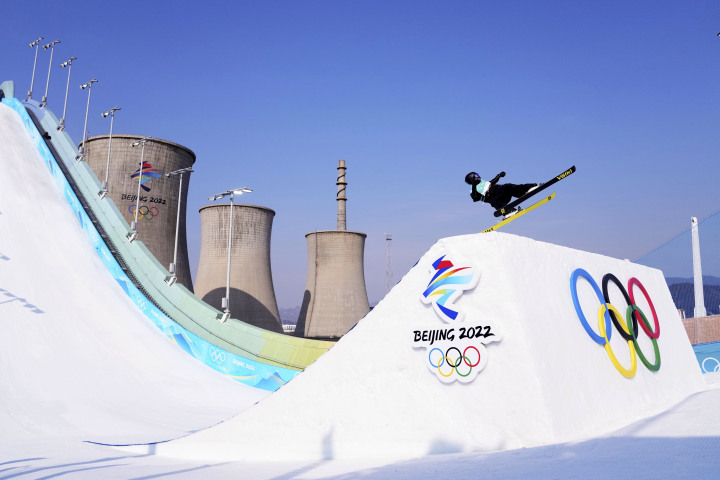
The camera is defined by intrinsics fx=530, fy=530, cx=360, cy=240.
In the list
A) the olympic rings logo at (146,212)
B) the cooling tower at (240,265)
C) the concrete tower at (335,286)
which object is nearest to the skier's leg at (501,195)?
the cooling tower at (240,265)

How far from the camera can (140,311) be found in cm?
1802

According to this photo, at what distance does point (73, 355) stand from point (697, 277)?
612 inches

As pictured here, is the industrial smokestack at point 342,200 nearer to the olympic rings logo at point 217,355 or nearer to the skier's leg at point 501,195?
the olympic rings logo at point 217,355

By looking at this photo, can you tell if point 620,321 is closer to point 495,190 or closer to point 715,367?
point 495,190

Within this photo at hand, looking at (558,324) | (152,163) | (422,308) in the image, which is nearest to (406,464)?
(422,308)

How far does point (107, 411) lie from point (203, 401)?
2.29 m

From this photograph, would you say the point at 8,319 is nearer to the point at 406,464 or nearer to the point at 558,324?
the point at 406,464

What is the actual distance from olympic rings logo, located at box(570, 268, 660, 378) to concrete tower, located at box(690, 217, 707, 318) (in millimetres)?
4121

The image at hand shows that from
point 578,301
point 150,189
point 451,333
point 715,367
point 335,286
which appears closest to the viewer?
point 451,333

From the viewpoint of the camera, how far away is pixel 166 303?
19.0 metres

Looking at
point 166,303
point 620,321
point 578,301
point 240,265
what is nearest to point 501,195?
point 578,301

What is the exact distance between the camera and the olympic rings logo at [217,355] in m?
16.2

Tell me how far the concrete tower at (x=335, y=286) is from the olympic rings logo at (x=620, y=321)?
27.7m

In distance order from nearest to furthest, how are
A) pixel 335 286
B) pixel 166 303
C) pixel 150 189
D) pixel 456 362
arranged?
pixel 456 362 → pixel 166 303 → pixel 150 189 → pixel 335 286
